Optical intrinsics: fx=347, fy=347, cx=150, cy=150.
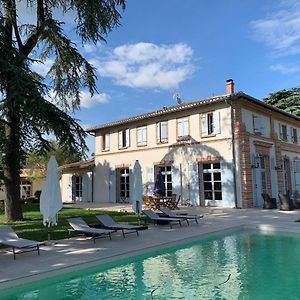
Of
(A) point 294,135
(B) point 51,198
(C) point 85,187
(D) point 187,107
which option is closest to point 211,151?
(D) point 187,107

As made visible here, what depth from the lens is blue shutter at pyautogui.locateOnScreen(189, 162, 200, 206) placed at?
20.8 m

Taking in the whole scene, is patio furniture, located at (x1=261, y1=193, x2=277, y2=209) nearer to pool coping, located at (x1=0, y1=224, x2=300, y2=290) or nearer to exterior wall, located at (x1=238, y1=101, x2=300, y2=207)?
exterior wall, located at (x1=238, y1=101, x2=300, y2=207)

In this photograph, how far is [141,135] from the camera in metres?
24.7

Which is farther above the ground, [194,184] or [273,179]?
[273,179]

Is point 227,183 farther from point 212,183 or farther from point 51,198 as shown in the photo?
point 51,198

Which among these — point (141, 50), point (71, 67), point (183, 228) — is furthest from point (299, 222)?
point (71, 67)

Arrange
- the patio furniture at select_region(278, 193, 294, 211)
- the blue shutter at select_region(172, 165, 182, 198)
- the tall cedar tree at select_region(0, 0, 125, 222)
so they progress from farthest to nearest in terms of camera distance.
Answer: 1. the blue shutter at select_region(172, 165, 182, 198)
2. the patio furniture at select_region(278, 193, 294, 211)
3. the tall cedar tree at select_region(0, 0, 125, 222)

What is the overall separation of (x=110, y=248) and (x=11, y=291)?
337 cm

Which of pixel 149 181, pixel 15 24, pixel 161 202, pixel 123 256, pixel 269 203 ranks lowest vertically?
pixel 123 256

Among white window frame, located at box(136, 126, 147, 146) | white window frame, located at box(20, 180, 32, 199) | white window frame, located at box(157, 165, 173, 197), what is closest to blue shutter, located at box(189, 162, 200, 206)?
white window frame, located at box(157, 165, 173, 197)

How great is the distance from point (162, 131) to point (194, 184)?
4440 millimetres

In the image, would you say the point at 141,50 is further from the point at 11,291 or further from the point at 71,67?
the point at 11,291

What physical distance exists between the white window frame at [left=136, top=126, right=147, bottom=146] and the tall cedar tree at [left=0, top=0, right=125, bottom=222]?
8215 mm

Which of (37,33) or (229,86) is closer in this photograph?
(37,33)
